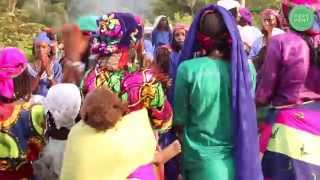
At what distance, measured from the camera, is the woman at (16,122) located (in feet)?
14.5

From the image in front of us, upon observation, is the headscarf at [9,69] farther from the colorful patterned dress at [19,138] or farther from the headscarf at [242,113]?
the headscarf at [242,113]

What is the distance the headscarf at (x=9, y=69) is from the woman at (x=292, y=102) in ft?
5.36

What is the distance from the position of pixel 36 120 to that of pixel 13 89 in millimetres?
239

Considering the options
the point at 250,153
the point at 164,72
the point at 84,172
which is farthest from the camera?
the point at 164,72

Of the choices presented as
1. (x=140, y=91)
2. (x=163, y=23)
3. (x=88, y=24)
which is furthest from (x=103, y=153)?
(x=163, y=23)

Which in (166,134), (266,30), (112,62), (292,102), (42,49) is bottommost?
(166,134)

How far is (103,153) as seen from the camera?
381 cm

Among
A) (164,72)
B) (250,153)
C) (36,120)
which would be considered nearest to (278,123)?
(250,153)

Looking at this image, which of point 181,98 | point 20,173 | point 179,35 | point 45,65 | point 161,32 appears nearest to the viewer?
point 181,98

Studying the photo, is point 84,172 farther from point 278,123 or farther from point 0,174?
point 278,123

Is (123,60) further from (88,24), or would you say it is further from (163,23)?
(163,23)

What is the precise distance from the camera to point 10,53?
4.49m

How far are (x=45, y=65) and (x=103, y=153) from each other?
369 centimetres

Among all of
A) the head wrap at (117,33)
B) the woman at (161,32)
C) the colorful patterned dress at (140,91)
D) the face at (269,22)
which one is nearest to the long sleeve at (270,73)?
the colorful patterned dress at (140,91)
